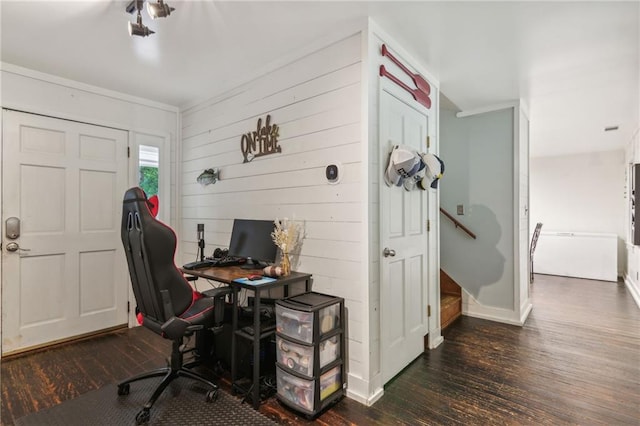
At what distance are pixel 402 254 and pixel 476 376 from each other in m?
1.07

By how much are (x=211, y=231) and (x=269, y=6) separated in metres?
2.24

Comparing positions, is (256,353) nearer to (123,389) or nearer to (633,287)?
(123,389)

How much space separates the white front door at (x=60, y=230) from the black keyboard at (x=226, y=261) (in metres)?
1.42

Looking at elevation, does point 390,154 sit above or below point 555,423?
above

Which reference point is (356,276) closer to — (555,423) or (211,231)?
(555,423)

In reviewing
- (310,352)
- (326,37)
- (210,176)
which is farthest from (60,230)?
(326,37)

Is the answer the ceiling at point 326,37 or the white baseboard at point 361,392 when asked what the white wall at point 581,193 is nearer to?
the ceiling at point 326,37

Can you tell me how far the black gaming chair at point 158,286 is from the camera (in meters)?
1.90

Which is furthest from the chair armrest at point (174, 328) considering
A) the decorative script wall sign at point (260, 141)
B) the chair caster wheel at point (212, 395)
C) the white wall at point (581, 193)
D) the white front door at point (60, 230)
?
the white wall at point (581, 193)

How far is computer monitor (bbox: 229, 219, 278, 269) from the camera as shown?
2572 millimetres

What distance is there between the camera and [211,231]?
344 cm

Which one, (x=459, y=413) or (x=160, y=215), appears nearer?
(x=459, y=413)

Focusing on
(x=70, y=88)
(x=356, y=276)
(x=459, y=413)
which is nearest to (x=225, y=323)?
(x=356, y=276)

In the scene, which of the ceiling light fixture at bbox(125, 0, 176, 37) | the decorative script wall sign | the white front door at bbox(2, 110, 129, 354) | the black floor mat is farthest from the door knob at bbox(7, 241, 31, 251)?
the ceiling light fixture at bbox(125, 0, 176, 37)
